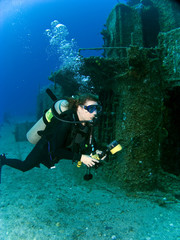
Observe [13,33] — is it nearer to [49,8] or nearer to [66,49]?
[49,8]

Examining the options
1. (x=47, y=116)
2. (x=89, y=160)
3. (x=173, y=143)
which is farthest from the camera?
(x=173, y=143)

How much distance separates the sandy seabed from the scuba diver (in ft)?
3.79

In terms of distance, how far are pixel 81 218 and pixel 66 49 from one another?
11.5 meters

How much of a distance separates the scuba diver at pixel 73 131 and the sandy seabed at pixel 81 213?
116cm

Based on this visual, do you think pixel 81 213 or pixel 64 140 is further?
pixel 81 213

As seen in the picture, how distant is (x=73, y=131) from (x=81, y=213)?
184 cm

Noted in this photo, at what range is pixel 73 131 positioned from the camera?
2.82 metres

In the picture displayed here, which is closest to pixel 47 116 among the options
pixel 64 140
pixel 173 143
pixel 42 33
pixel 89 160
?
pixel 64 140

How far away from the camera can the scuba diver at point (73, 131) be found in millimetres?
2750

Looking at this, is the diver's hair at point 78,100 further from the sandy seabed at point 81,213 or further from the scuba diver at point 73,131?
the sandy seabed at point 81,213

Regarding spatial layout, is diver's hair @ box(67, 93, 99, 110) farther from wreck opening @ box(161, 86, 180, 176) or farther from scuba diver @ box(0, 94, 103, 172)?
wreck opening @ box(161, 86, 180, 176)

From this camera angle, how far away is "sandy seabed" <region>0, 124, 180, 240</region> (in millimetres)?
2693

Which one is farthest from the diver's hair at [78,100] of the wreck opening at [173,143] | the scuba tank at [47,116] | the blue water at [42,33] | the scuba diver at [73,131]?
the blue water at [42,33]

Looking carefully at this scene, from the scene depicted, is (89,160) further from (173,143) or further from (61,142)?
(173,143)
